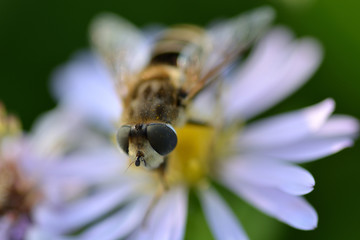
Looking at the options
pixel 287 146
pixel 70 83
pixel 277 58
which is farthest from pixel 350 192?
pixel 70 83

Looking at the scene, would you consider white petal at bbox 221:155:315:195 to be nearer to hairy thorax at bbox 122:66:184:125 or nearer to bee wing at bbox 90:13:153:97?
hairy thorax at bbox 122:66:184:125

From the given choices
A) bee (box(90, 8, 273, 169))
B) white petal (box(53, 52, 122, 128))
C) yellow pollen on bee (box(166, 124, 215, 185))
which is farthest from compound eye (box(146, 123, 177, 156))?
white petal (box(53, 52, 122, 128))

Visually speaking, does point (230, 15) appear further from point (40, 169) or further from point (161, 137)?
point (161, 137)

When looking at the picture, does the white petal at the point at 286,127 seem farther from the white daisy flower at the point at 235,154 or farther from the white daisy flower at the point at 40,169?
the white daisy flower at the point at 40,169

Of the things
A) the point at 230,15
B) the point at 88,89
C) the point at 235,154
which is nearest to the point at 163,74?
the point at 235,154

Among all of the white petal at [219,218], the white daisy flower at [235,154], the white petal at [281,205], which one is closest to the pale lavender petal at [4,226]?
the white daisy flower at [235,154]

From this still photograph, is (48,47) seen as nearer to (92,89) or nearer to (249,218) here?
(92,89)
